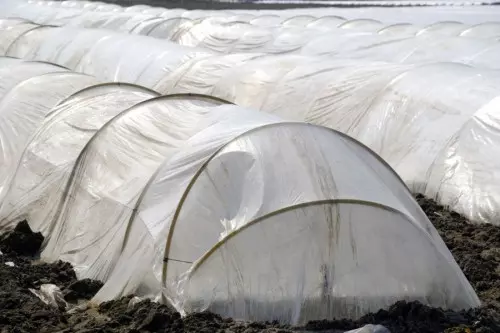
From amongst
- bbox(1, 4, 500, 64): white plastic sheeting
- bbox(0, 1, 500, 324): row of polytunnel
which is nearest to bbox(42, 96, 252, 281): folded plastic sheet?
bbox(0, 1, 500, 324): row of polytunnel

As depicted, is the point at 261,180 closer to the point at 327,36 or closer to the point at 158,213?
the point at 158,213

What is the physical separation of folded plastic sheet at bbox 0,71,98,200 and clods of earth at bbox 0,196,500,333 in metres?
1.89

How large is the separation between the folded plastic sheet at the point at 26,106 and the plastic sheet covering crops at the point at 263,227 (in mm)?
2239

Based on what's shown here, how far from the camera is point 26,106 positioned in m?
9.30

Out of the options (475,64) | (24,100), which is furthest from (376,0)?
(24,100)

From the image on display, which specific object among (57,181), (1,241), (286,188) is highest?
(286,188)

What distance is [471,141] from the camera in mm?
8977

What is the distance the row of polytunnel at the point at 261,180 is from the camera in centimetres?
561

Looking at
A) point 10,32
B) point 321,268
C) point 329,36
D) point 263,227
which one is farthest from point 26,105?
point 10,32

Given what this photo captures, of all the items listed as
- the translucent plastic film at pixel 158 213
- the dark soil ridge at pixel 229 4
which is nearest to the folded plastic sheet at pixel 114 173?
the translucent plastic film at pixel 158 213

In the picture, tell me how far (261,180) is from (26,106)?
14.6 ft

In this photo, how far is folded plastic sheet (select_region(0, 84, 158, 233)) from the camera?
784 centimetres

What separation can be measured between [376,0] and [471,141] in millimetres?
28551

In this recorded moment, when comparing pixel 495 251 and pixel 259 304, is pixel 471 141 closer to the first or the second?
pixel 495 251
